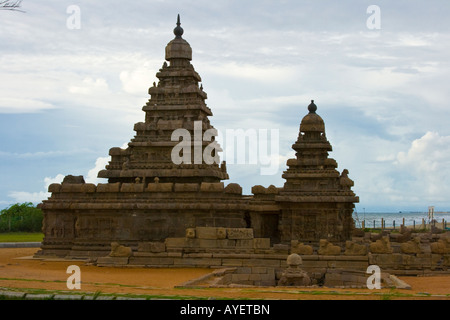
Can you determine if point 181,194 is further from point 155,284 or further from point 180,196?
point 155,284

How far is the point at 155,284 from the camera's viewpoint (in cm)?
2527

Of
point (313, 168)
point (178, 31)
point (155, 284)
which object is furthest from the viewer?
point (178, 31)

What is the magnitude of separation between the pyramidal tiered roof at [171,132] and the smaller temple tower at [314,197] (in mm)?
4539

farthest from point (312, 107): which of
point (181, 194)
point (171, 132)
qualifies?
point (181, 194)

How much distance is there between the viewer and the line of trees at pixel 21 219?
6669 cm

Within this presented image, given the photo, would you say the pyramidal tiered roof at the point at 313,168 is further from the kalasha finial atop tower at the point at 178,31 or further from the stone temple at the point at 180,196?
the kalasha finial atop tower at the point at 178,31

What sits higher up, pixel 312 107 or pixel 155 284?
pixel 312 107

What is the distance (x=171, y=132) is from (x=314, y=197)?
944 centimetres

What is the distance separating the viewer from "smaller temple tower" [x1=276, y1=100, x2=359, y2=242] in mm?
38250

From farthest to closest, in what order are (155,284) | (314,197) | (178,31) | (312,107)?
(178,31) → (312,107) → (314,197) → (155,284)

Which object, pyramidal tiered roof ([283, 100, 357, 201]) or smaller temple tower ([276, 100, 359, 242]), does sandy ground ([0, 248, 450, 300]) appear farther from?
pyramidal tiered roof ([283, 100, 357, 201])

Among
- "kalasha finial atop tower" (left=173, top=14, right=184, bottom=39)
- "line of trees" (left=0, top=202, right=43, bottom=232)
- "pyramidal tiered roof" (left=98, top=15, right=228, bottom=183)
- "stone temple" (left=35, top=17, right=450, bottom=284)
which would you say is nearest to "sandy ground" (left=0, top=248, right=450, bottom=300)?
"stone temple" (left=35, top=17, right=450, bottom=284)

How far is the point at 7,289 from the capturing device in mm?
20203
